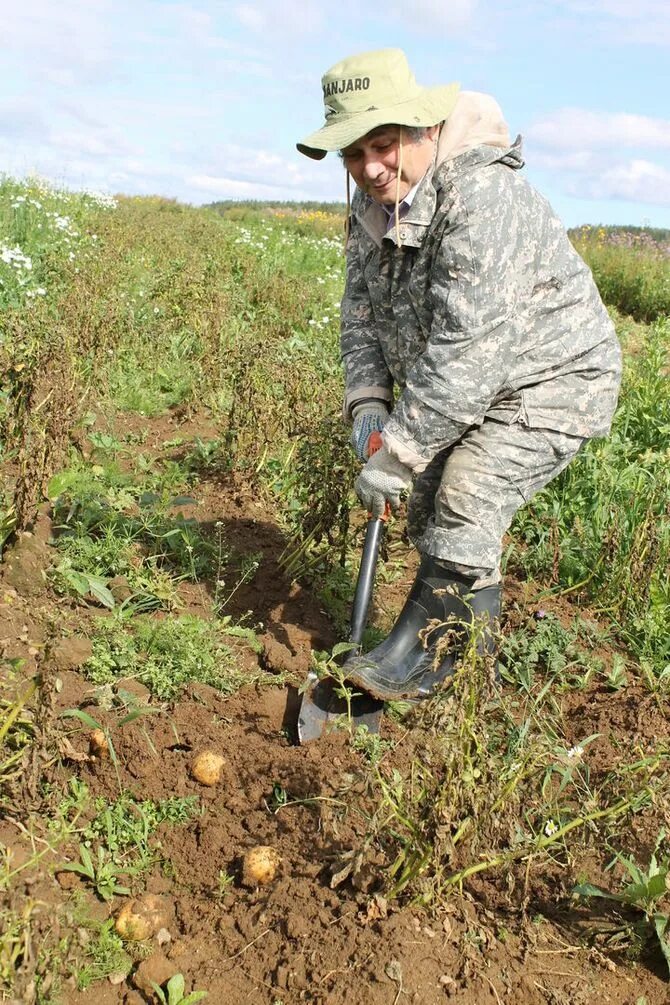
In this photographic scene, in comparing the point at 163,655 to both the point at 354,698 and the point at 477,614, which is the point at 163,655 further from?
the point at 477,614

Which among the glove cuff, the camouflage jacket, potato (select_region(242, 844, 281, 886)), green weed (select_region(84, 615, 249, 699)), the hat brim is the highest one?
the hat brim

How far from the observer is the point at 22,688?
267 centimetres

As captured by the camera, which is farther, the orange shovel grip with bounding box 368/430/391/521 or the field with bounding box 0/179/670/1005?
the orange shovel grip with bounding box 368/430/391/521

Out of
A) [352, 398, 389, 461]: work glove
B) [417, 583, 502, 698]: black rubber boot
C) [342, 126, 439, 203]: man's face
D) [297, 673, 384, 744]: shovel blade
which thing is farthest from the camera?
[352, 398, 389, 461]: work glove

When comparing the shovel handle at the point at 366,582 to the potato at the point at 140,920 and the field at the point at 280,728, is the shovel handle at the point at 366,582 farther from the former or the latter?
the potato at the point at 140,920

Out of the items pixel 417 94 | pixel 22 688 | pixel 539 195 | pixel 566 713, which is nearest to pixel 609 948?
pixel 566 713

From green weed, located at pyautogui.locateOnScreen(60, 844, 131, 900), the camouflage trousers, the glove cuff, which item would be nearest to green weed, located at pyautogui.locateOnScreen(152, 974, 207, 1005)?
green weed, located at pyautogui.locateOnScreen(60, 844, 131, 900)

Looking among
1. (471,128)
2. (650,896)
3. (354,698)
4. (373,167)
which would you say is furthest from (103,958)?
(471,128)

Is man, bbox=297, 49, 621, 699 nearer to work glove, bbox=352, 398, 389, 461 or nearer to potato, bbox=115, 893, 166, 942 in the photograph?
work glove, bbox=352, 398, 389, 461

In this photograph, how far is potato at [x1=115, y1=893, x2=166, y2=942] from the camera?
7.09 ft

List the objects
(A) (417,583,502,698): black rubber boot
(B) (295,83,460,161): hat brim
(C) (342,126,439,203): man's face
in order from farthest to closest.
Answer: (A) (417,583,502,698): black rubber boot, (C) (342,126,439,203): man's face, (B) (295,83,460,161): hat brim

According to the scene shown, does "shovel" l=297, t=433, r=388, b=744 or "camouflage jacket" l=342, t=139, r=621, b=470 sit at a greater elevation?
"camouflage jacket" l=342, t=139, r=621, b=470

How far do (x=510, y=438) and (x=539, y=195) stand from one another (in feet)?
2.30

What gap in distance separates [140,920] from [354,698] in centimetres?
96
